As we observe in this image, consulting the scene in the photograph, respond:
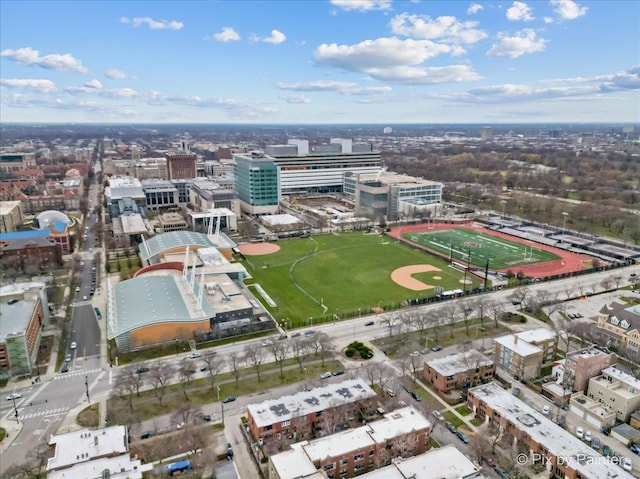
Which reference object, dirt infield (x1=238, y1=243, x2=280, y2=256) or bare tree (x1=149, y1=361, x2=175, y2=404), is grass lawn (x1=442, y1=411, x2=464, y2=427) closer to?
bare tree (x1=149, y1=361, x2=175, y2=404)

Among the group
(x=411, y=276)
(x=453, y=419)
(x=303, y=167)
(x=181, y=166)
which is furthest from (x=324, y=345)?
(x=181, y=166)

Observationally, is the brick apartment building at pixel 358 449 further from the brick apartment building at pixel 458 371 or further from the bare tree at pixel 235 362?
the bare tree at pixel 235 362

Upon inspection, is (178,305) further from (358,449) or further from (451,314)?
(451,314)

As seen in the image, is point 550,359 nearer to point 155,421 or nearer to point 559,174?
point 155,421

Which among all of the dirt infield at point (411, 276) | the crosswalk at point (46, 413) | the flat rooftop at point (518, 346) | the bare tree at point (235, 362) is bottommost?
the crosswalk at point (46, 413)

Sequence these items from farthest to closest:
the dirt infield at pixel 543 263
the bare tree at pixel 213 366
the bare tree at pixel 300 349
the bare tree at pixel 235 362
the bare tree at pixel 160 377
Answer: the dirt infield at pixel 543 263, the bare tree at pixel 300 349, the bare tree at pixel 235 362, the bare tree at pixel 213 366, the bare tree at pixel 160 377

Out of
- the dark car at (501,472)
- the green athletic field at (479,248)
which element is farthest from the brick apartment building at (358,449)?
the green athletic field at (479,248)
